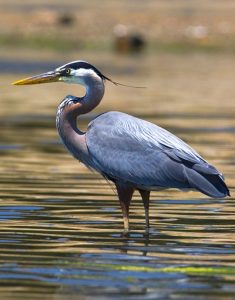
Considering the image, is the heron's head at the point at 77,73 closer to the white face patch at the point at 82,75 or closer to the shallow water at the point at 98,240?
the white face patch at the point at 82,75

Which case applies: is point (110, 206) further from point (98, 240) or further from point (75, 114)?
point (98, 240)

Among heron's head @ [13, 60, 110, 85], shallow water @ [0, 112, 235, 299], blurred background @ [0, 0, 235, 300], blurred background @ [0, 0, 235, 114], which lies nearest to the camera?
shallow water @ [0, 112, 235, 299]

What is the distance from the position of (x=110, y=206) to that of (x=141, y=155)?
6.01 feet

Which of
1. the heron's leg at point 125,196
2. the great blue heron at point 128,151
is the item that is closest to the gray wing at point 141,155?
the great blue heron at point 128,151

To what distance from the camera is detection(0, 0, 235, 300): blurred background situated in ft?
29.6

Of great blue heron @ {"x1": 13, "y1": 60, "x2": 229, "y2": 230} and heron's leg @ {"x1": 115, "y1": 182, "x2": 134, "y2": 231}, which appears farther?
heron's leg @ {"x1": 115, "y1": 182, "x2": 134, "y2": 231}

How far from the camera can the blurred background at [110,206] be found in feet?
29.6

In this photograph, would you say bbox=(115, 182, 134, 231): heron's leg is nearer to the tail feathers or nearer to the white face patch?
the tail feathers

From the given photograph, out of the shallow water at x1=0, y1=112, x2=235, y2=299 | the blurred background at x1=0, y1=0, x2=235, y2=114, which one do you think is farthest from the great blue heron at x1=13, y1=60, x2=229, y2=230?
the blurred background at x1=0, y1=0, x2=235, y2=114

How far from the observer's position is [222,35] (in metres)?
53.2

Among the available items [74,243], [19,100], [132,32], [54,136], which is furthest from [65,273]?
[132,32]

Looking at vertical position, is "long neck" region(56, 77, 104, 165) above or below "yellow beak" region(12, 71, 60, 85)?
below

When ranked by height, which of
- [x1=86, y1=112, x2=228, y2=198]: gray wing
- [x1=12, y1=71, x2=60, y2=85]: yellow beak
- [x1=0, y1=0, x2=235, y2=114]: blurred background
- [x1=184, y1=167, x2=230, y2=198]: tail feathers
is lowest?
[x1=0, y1=0, x2=235, y2=114]: blurred background

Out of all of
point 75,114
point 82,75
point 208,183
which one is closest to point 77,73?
point 82,75
